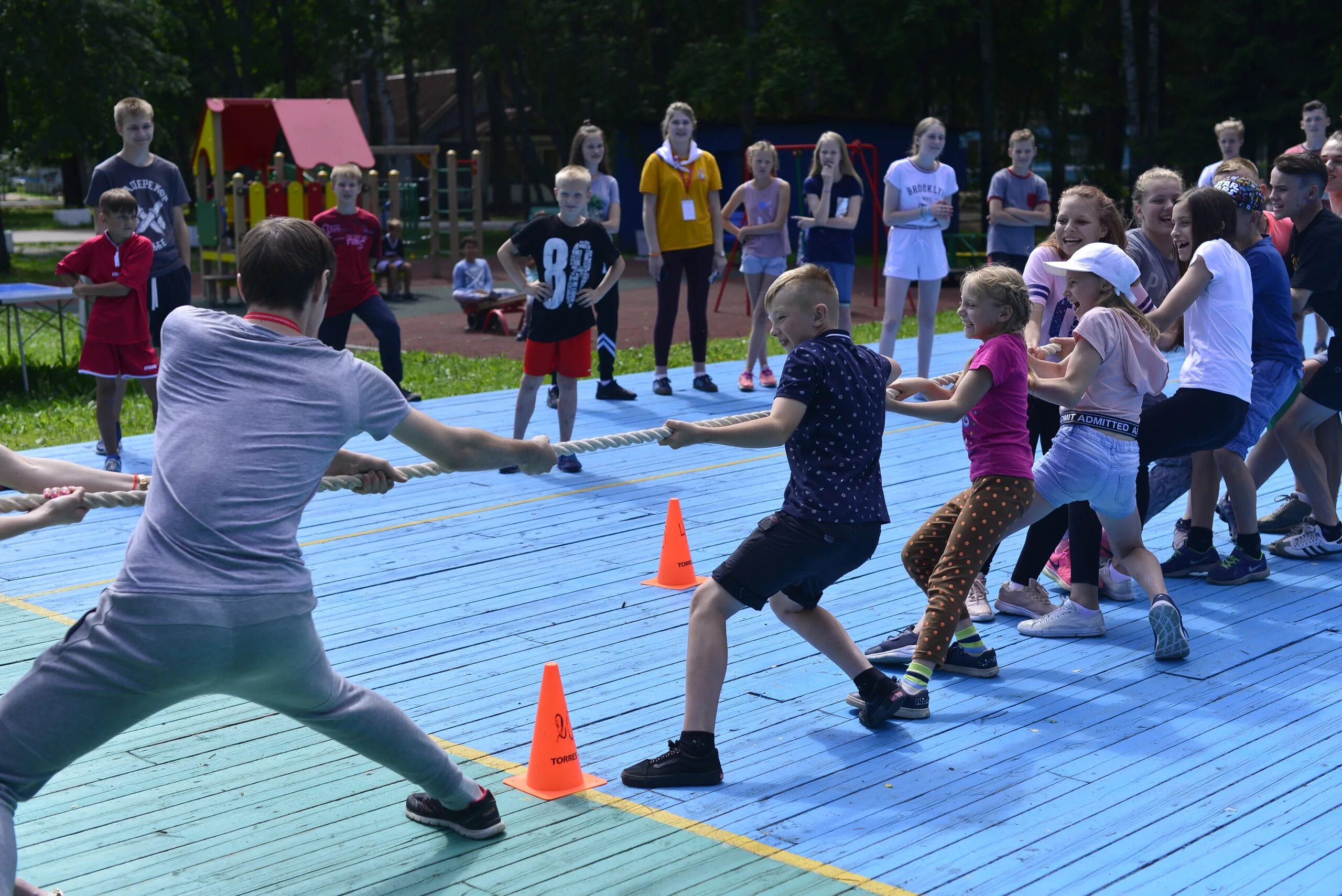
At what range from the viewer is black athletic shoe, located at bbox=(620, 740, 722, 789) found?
425 cm

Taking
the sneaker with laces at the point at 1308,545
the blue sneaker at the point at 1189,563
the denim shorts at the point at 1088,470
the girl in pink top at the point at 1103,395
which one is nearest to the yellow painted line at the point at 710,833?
the girl in pink top at the point at 1103,395

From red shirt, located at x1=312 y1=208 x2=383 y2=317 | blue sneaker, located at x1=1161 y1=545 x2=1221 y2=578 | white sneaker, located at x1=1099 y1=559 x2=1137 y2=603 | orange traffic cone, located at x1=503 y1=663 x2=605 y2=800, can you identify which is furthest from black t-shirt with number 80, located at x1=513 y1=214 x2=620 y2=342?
orange traffic cone, located at x1=503 y1=663 x2=605 y2=800

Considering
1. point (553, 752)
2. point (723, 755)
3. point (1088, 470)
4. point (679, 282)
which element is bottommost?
point (723, 755)

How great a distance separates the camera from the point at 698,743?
426 centimetres

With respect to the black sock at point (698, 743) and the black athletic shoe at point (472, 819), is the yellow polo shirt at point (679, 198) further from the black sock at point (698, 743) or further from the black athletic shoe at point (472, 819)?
the black athletic shoe at point (472, 819)

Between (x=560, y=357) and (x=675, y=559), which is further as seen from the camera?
(x=560, y=357)

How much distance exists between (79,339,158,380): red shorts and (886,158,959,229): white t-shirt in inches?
225

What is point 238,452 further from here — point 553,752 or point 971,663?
point 971,663

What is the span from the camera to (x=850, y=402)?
4297 millimetres

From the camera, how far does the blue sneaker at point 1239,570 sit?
6.51 metres

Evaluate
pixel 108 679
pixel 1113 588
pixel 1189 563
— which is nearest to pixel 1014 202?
pixel 1189 563

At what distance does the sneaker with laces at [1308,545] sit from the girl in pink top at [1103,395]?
1855 millimetres

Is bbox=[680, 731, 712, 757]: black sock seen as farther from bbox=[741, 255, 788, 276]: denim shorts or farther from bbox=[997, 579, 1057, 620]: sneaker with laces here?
bbox=[741, 255, 788, 276]: denim shorts

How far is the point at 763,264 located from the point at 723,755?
7714mm
